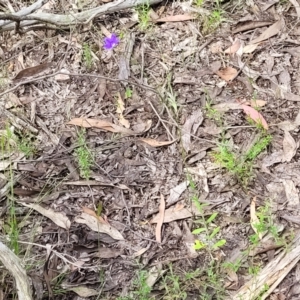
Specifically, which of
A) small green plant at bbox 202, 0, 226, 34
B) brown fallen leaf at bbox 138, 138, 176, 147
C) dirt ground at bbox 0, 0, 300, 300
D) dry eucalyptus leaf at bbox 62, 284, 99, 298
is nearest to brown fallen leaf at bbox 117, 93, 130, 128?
dirt ground at bbox 0, 0, 300, 300

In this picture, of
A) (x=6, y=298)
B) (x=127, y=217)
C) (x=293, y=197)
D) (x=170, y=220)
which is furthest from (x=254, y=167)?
(x=6, y=298)

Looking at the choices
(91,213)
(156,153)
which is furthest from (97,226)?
(156,153)

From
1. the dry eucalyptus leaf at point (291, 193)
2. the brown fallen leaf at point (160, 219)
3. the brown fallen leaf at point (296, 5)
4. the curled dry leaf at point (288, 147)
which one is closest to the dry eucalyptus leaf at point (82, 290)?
the brown fallen leaf at point (160, 219)

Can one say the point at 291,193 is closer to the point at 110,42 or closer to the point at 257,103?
the point at 257,103

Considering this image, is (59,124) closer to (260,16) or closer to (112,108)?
(112,108)

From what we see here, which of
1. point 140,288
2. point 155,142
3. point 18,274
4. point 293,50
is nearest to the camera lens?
point 18,274

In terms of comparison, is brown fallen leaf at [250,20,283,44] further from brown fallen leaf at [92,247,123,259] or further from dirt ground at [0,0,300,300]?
brown fallen leaf at [92,247,123,259]
